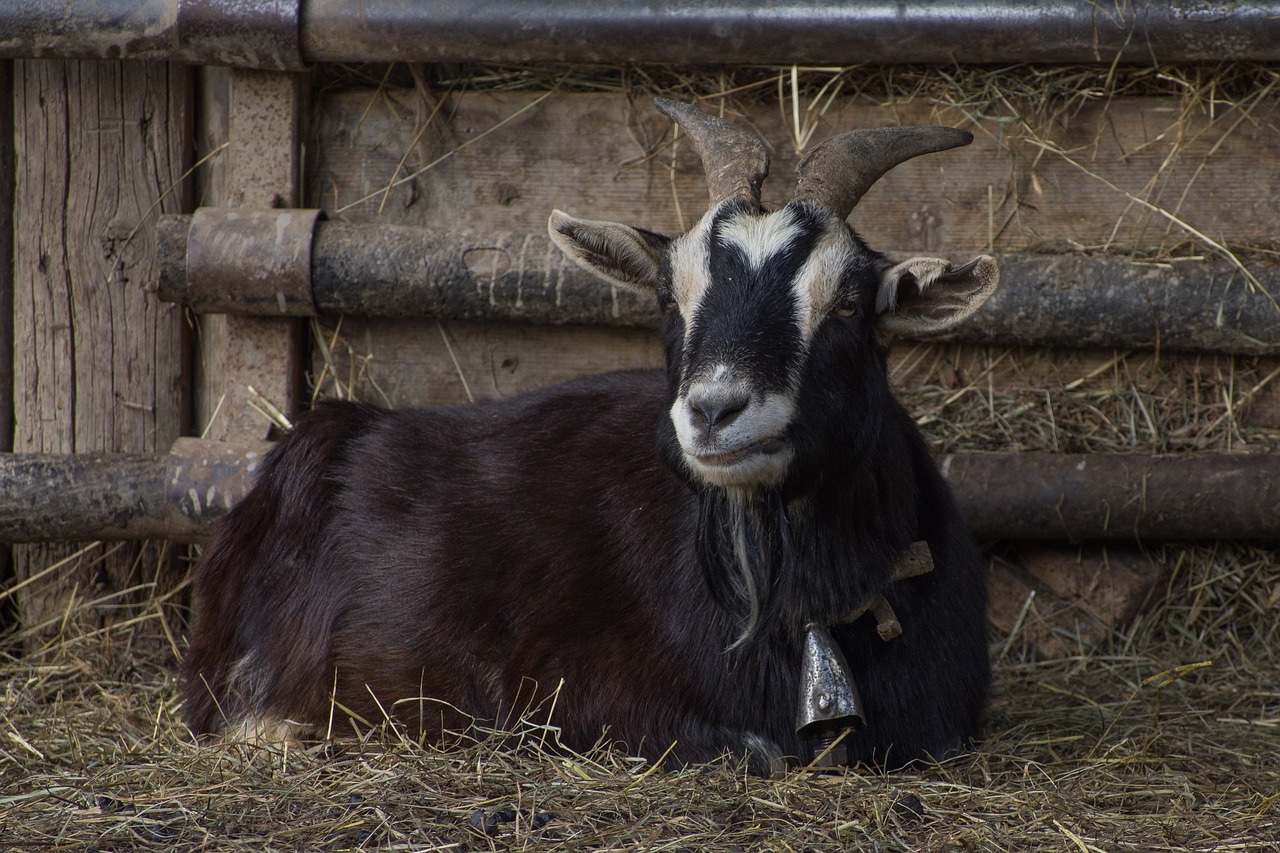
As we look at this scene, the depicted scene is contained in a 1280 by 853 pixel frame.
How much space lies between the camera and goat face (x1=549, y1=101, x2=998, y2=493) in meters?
2.99

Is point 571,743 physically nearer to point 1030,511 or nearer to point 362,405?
point 362,405

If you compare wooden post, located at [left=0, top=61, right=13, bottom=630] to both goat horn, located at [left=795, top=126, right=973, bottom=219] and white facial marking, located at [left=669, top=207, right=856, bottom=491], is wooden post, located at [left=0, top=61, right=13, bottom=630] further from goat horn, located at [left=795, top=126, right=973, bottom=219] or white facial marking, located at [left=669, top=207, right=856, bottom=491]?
goat horn, located at [left=795, top=126, right=973, bottom=219]

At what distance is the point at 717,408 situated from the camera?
9.57 feet

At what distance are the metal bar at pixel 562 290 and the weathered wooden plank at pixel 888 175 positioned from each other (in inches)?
9.2

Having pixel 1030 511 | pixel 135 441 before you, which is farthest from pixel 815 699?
pixel 135 441

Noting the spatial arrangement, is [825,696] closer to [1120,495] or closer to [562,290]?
[1120,495]

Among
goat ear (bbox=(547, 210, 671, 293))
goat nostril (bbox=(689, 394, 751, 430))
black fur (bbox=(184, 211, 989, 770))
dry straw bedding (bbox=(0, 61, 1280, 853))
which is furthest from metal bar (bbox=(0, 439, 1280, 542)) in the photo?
goat nostril (bbox=(689, 394, 751, 430))

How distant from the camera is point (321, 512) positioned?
4082mm

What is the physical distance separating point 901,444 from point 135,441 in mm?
2819

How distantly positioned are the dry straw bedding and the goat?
0.19 m

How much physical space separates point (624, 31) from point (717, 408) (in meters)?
1.90

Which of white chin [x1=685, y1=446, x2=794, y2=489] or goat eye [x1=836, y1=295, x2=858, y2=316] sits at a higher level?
goat eye [x1=836, y1=295, x2=858, y2=316]

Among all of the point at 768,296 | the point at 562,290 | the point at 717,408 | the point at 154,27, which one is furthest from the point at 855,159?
the point at 154,27

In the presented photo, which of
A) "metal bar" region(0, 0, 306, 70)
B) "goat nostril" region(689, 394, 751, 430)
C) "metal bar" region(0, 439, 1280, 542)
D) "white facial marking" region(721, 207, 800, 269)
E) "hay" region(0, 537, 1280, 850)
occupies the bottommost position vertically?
"hay" region(0, 537, 1280, 850)
